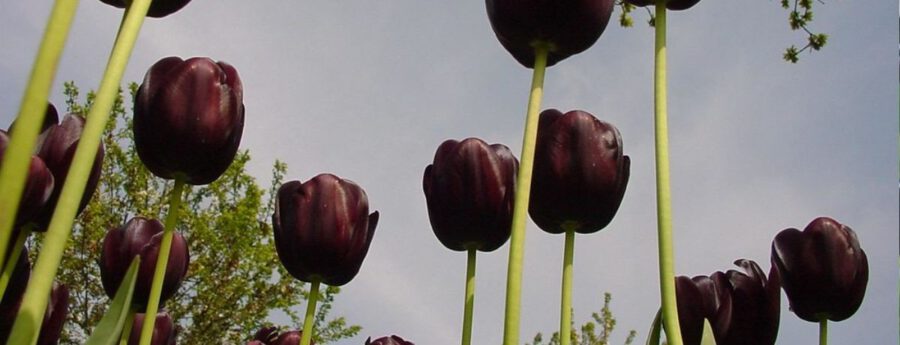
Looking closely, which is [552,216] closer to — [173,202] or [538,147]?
[538,147]

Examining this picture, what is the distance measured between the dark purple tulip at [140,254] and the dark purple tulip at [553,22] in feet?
2.09

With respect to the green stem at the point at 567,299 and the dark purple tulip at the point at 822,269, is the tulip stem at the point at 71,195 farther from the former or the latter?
the dark purple tulip at the point at 822,269

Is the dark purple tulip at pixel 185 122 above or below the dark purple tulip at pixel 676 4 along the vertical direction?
below

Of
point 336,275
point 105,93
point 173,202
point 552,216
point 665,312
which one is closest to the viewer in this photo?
point 105,93

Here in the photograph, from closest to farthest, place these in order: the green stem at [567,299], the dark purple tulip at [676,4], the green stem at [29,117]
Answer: the green stem at [29,117], the green stem at [567,299], the dark purple tulip at [676,4]

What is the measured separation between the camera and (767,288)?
1.33 metres

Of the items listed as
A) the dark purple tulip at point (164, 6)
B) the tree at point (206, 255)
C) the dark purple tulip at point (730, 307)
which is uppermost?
the tree at point (206, 255)

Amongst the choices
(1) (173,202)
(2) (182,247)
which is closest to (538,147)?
(1) (173,202)

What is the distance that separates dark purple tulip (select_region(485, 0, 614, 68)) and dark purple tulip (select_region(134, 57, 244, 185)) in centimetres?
35

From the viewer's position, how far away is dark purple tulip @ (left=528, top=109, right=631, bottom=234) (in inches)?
45.5

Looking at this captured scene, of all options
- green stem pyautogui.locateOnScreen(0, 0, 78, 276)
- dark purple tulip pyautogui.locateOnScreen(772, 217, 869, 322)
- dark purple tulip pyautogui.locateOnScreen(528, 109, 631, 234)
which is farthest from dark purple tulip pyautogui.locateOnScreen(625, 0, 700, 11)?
green stem pyautogui.locateOnScreen(0, 0, 78, 276)

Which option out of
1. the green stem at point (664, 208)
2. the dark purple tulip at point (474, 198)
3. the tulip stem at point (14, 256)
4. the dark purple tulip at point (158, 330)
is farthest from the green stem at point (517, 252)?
the dark purple tulip at point (158, 330)

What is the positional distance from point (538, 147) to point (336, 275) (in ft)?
1.05

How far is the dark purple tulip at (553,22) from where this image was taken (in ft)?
3.38
